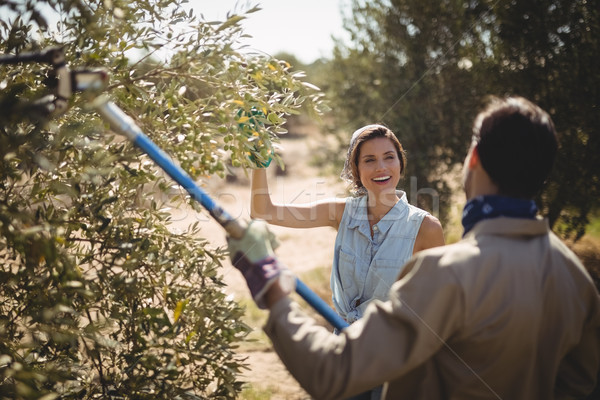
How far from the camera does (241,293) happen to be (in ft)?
23.5

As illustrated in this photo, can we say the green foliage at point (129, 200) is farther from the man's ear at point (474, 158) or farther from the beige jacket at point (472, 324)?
the man's ear at point (474, 158)

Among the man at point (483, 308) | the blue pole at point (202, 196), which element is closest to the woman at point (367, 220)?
the blue pole at point (202, 196)

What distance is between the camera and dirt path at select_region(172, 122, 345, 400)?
15.6 ft

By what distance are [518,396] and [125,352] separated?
6.65 ft

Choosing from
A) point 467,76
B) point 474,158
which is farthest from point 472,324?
point 467,76

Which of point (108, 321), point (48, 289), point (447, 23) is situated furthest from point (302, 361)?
point (447, 23)

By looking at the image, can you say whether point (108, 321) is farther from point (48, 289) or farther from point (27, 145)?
point (27, 145)

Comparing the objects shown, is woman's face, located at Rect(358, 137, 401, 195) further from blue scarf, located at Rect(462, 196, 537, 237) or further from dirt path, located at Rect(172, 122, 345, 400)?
blue scarf, located at Rect(462, 196, 537, 237)

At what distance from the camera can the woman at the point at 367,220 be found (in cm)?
278

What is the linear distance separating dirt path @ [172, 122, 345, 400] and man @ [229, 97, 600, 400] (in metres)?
1.07

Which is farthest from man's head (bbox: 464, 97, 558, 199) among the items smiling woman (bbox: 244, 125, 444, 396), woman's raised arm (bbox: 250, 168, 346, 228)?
woman's raised arm (bbox: 250, 168, 346, 228)

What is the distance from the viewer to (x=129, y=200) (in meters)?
2.63

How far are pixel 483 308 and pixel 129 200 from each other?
81.7 inches

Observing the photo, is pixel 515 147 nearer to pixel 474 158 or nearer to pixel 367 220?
pixel 474 158
